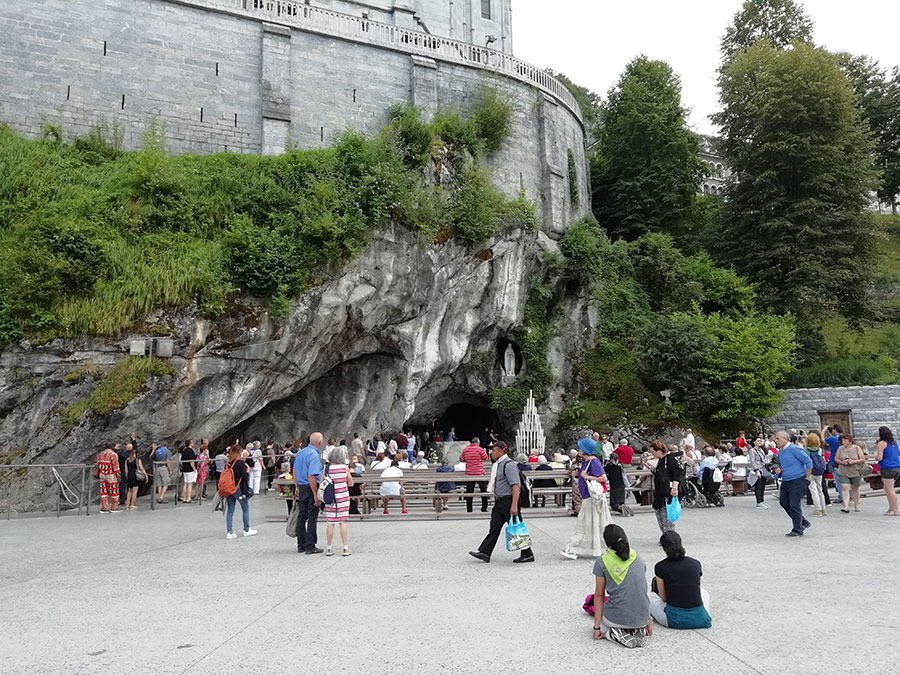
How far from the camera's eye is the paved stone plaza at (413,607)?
4.18 metres

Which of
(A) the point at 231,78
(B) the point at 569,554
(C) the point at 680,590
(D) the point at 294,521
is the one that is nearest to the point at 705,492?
(B) the point at 569,554

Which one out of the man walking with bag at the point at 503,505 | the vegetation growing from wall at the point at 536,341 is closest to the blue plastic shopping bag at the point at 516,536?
the man walking with bag at the point at 503,505

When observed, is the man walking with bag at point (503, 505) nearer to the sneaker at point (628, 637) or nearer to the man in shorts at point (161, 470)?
the sneaker at point (628, 637)

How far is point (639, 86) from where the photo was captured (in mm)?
33312

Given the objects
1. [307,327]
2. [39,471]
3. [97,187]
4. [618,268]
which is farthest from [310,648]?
[618,268]

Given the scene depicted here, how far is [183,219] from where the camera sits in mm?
17672

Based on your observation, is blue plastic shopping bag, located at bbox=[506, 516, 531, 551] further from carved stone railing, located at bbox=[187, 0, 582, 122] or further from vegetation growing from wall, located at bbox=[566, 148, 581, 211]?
vegetation growing from wall, located at bbox=[566, 148, 581, 211]

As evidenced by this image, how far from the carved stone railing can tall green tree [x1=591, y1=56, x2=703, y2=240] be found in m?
6.15

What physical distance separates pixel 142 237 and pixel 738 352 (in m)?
20.4

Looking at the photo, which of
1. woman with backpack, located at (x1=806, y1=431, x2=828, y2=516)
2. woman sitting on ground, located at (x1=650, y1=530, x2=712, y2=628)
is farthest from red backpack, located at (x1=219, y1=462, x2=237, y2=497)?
woman with backpack, located at (x1=806, y1=431, x2=828, y2=516)

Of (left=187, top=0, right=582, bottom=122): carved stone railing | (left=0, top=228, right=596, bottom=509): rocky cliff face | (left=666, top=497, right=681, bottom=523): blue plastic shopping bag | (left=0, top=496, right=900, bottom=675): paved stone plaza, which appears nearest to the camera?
(left=0, top=496, right=900, bottom=675): paved stone plaza

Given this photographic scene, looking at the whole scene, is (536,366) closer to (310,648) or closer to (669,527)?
(669,527)

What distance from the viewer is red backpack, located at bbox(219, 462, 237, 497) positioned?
9.59 m

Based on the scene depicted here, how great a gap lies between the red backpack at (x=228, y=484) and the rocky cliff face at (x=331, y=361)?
675 cm
